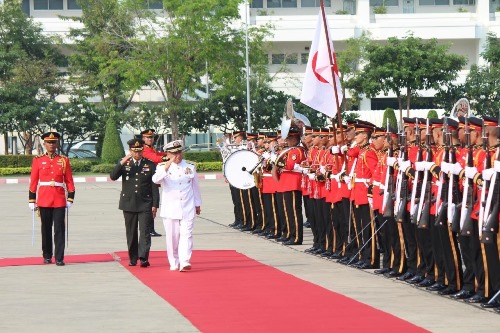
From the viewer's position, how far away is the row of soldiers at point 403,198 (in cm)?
1163

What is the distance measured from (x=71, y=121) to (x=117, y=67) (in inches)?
163

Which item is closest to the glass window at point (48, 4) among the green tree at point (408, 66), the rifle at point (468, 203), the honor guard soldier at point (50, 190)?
the green tree at point (408, 66)

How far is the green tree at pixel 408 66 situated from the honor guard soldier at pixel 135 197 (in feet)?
125

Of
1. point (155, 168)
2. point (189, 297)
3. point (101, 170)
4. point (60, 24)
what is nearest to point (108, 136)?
point (101, 170)

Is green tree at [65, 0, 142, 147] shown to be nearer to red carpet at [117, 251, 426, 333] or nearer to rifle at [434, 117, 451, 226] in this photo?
red carpet at [117, 251, 426, 333]

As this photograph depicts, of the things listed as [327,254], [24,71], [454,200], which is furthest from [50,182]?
[24,71]

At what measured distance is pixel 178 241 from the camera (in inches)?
608

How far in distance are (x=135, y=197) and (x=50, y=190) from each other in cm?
122

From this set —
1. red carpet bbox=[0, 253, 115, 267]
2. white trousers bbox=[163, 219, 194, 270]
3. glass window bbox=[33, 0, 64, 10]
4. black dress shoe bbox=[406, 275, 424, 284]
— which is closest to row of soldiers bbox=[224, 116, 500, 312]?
black dress shoe bbox=[406, 275, 424, 284]

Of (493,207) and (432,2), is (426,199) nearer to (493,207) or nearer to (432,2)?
(493,207)

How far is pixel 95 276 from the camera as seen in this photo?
1478 centimetres

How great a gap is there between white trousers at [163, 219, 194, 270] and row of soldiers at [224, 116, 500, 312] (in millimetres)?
2118

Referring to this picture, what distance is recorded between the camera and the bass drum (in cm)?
2123

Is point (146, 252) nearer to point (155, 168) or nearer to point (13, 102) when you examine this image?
point (155, 168)
